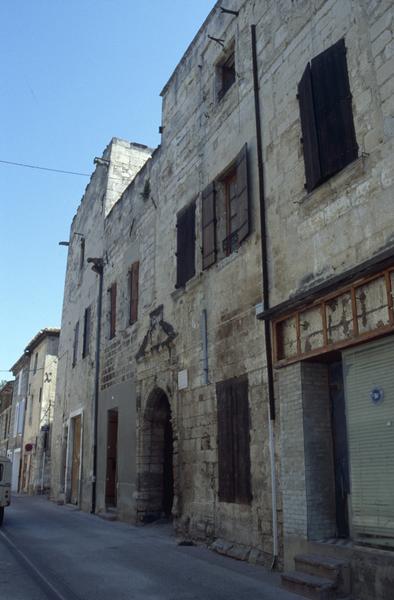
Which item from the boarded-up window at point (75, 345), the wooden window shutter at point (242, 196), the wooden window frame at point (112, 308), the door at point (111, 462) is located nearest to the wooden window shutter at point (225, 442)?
the wooden window shutter at point (242, 196)

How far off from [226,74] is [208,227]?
296 cm

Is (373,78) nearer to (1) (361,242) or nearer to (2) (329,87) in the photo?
(2) (329,87)

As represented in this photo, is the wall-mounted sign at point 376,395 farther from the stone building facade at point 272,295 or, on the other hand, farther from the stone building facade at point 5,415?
the stone building facade at point 5,415

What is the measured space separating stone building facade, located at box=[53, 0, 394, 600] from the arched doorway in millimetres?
30

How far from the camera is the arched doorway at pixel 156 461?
37.4 ft

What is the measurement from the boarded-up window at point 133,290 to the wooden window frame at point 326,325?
6443 mm

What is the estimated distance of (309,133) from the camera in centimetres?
680

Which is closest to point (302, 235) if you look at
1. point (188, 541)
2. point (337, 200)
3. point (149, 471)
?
point (337, 200)

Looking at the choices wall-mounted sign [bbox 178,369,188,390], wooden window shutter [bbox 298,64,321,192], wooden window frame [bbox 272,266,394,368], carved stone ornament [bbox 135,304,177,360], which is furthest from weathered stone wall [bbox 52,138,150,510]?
wooden window shutter [bbox 298,64,321,192]

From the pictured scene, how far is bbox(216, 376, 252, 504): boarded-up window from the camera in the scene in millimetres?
7680

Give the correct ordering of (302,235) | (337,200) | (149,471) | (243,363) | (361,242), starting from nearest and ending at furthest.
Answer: (361,242) < (337,200) < (302,235) < (243,363) < (149,471)

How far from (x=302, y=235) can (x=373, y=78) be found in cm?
189

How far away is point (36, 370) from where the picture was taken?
93.9ft

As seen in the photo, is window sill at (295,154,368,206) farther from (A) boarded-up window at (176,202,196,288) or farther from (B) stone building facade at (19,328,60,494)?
(B) stone building facade at (19,328,60,494)
